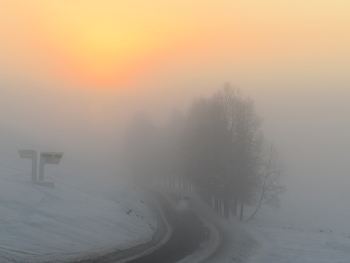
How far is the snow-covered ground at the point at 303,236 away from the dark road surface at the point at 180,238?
3.40m

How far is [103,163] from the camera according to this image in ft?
310

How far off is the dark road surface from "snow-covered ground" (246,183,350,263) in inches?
134

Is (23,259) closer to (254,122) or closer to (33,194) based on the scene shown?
(33,194)

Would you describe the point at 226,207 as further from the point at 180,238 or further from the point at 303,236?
the point at 180,238

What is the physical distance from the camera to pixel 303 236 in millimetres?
26312

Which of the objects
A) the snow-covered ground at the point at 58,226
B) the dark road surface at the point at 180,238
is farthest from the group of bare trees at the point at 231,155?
the snow-covered ground at the point at 58,226

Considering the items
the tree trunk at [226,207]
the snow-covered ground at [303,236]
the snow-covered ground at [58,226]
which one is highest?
the snow-covered ground at [58,226]

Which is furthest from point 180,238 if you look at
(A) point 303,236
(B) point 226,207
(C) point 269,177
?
(C) point 269,177

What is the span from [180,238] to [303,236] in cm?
921

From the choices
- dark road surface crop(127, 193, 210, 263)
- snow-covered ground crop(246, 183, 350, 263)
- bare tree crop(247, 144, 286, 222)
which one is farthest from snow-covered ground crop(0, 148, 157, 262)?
bare tree crop(247, 144, 286, 222)

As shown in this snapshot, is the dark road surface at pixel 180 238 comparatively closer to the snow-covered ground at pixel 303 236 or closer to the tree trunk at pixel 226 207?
the tree trunk at pixel 226 207

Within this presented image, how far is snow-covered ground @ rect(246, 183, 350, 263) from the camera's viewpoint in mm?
18328

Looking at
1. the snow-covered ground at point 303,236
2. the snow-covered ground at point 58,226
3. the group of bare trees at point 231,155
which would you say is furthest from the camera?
the group of bare trees at point 231,155

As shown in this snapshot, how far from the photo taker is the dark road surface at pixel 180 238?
16047 mm
